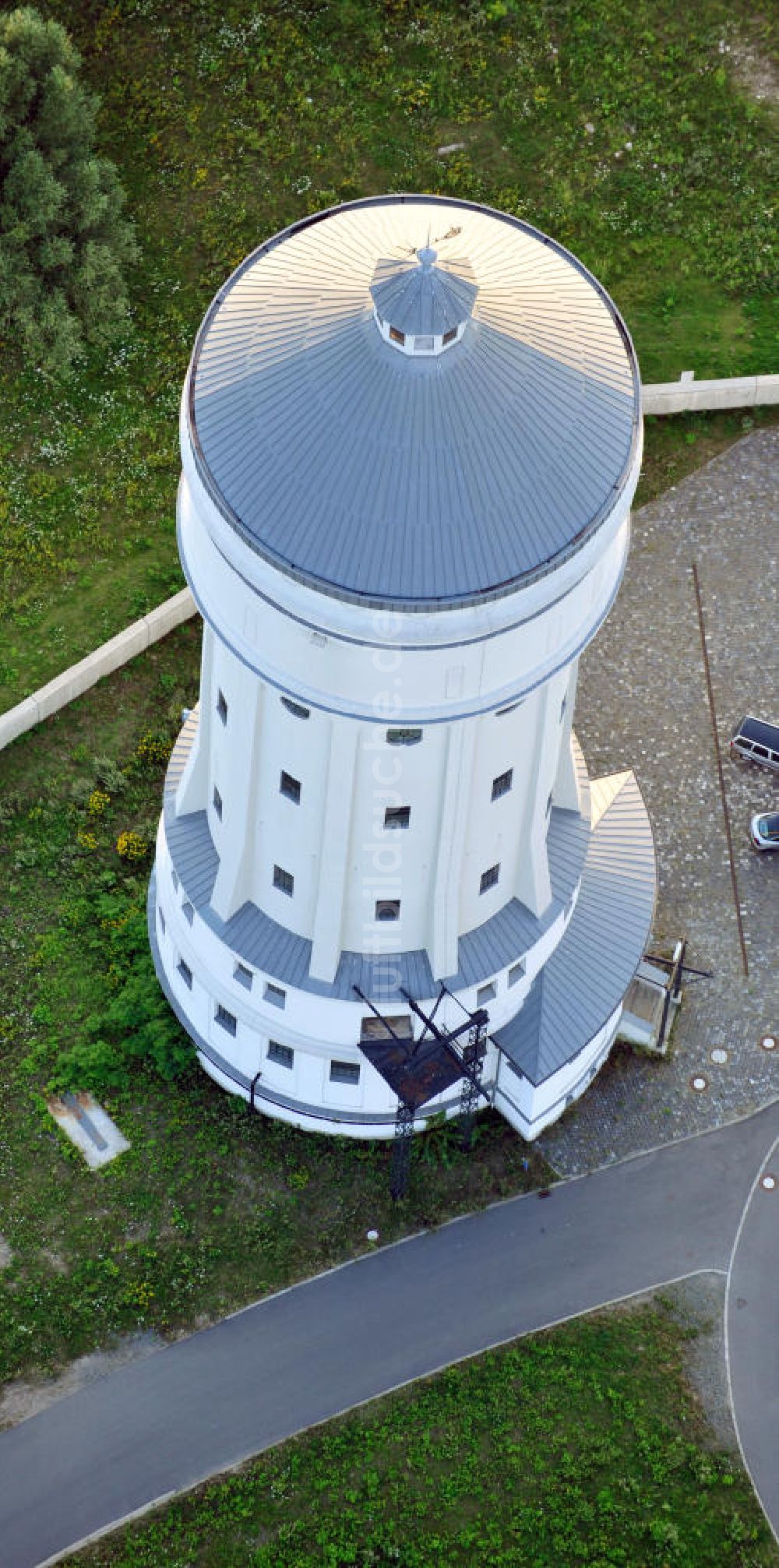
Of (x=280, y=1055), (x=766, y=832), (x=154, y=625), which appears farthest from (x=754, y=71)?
(x=280, y=1055)

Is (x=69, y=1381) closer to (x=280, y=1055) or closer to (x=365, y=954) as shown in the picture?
(x=280, y=1055)

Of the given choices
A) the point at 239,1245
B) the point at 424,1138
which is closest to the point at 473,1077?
the point at 424,1138

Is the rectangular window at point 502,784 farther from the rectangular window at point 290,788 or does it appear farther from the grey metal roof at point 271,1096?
the grey metal roof at point 271,1096

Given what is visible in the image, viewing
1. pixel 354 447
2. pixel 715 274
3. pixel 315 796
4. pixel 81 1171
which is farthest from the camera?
pixel 715 274

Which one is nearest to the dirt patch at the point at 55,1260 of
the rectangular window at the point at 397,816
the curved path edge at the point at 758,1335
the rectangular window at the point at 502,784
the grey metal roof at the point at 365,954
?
the grey metal roof at the point at 365,954

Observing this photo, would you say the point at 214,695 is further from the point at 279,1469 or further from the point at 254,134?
the point at 254,134
